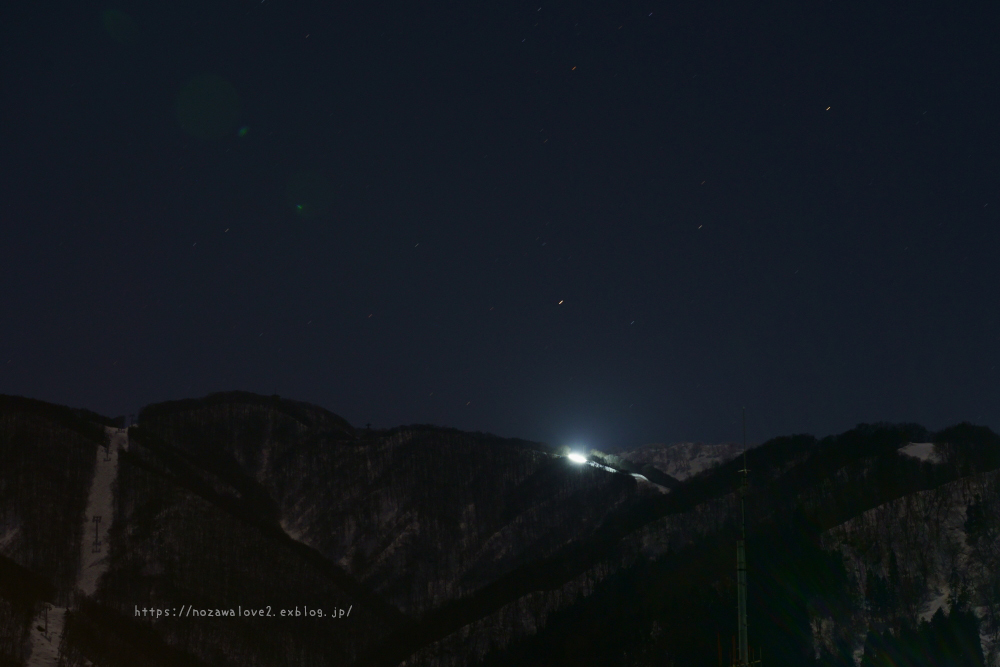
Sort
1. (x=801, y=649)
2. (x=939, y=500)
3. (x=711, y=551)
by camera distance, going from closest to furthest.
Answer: (x=801, y=649) < (x=939, y=500) < (x=711, y=551)

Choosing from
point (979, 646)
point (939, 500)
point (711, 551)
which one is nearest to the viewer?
point (979, 646)

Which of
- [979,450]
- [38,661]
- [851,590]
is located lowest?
[38,661]

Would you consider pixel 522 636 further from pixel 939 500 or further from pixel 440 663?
pixel 939 500

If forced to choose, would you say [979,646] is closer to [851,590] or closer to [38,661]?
[851,590]

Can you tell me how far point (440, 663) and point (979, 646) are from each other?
106 meters

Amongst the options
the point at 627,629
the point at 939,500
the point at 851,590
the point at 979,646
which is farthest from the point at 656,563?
the point at 979,646

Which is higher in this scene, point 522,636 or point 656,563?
point 656,563

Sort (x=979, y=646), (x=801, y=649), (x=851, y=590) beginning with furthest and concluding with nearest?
(x=851, y=590)
(x=801, y=649)
(x=979, y=646)

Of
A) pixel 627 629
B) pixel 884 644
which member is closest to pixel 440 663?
pixel 627 629

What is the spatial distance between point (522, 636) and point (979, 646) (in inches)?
3422

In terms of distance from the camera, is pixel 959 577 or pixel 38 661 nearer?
pixel 959 577

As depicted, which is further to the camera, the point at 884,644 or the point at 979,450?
the point at 979,450

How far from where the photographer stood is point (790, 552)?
176750 millimetres

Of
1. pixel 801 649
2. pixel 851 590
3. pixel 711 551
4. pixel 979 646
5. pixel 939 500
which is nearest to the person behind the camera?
pixel 979 646
